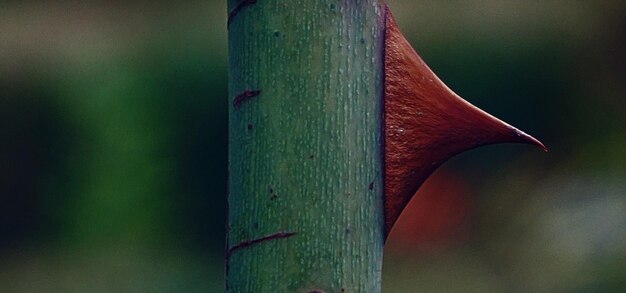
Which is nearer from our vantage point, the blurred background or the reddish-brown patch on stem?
the reddish-brown patch on stem

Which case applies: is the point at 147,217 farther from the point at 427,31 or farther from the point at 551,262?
the point at 551,262

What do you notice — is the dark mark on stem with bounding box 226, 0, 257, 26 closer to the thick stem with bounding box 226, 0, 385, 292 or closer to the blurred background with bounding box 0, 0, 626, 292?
the thick stem with bounding box 226, 0, 385, 292

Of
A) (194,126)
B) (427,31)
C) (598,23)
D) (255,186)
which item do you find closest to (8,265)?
(194,126)

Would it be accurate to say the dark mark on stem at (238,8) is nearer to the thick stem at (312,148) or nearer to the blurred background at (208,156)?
the thick stem at (312,148)

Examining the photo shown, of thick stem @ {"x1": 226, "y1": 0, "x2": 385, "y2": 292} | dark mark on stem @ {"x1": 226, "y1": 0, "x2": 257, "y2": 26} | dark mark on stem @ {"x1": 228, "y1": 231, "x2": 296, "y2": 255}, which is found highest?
dark mark on stem @ {"x1": 226, "y1": 0, "x2": 257, "y2": 26}

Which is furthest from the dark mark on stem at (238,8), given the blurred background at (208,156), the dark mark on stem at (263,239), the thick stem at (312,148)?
the blurred background at (208,156)

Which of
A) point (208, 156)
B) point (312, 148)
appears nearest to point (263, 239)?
point (312, 148)

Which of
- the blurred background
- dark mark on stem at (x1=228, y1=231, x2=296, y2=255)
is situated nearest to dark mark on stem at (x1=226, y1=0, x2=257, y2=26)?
dark mark on stem at (x1=228, y1=231, x2=296, y2=255)

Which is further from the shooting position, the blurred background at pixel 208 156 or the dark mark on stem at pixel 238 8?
the blurred background at pixel 208 156

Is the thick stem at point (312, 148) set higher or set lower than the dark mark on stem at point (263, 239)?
higher
